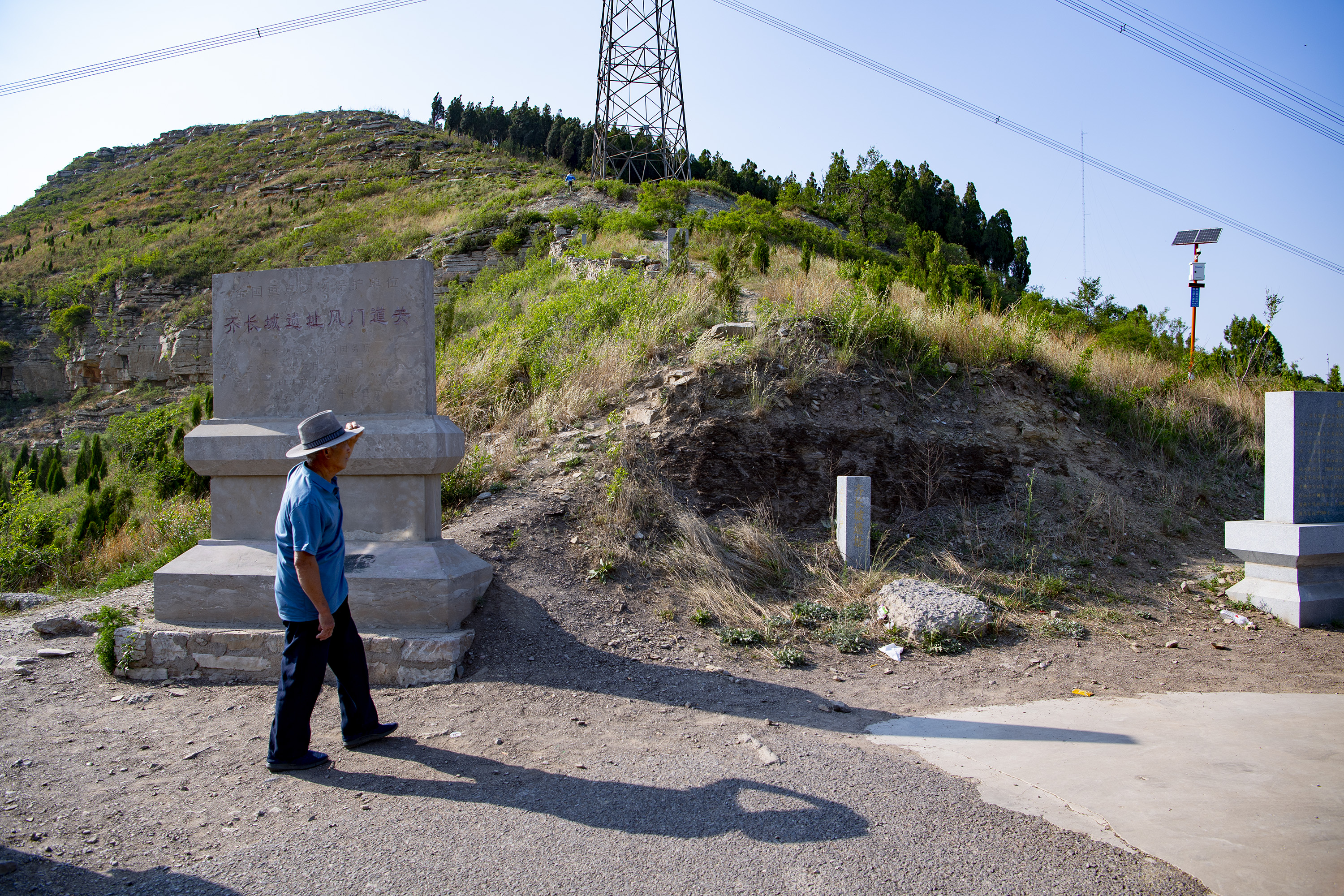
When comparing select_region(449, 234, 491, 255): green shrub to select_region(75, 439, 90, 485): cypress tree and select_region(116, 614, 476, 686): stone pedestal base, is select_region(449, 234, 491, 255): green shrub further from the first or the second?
select_region(116, 614, 476, 686): stone pedestal base

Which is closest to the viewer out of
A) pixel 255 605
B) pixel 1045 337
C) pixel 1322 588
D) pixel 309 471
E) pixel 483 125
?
pixel 309 471

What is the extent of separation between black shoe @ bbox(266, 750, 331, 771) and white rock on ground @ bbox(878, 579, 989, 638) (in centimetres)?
418

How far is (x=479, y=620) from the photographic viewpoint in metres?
5.30

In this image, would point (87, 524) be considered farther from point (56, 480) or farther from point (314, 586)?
point (314, 586)

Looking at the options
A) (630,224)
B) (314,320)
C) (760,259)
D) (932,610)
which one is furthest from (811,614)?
(630,224)

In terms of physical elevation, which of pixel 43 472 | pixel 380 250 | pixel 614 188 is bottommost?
pixel 43 472

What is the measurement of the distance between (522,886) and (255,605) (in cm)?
327

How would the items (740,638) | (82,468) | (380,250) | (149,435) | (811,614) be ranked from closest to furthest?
(740,638) → (811,614) → (149,435) → (82,468) → (380,250)

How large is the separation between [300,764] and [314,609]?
720mm

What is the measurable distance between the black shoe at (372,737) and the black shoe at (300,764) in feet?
0.60

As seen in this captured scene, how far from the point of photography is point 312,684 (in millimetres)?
3535

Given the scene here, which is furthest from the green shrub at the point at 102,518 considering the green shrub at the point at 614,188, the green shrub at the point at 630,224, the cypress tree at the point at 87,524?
the green shrub at the point at 614,188

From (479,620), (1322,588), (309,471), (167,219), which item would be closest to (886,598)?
(479,620)

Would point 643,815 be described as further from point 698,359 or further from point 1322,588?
point 1322,588
